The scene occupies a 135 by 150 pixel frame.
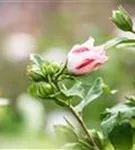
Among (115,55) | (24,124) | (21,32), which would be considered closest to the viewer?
(24,124)

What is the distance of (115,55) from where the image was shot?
1927 millimetres

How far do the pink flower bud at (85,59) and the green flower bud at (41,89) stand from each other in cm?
3

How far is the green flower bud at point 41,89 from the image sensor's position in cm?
71

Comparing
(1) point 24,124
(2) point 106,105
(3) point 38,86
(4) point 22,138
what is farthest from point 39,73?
(2) point 106,105

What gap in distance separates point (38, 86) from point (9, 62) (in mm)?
1613

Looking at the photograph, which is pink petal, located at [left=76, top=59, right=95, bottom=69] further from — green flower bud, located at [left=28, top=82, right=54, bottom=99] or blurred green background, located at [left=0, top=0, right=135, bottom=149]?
blurred green background, located at [left=0, top=0, right=135, bottom=149]

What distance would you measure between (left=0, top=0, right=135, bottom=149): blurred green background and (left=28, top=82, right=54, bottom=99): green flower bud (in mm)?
502

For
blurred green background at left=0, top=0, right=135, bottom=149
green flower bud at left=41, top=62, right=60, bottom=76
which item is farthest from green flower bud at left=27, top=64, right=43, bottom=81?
blurred green background at left=0, top=0, right=135, bottom=149

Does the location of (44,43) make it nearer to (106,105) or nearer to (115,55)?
(115,55)

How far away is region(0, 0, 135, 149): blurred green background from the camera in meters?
1.48

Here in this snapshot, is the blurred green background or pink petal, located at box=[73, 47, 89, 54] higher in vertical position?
the blurred green background

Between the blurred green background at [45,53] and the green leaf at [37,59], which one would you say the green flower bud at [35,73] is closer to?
the green leaf at [37,59]

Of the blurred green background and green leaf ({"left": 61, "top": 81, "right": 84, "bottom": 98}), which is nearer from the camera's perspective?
green leaf ({"left": 61, "top": 81, "right": 84, "bottom": 98})

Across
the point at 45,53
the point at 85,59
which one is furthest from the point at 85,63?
the point at 45,53
